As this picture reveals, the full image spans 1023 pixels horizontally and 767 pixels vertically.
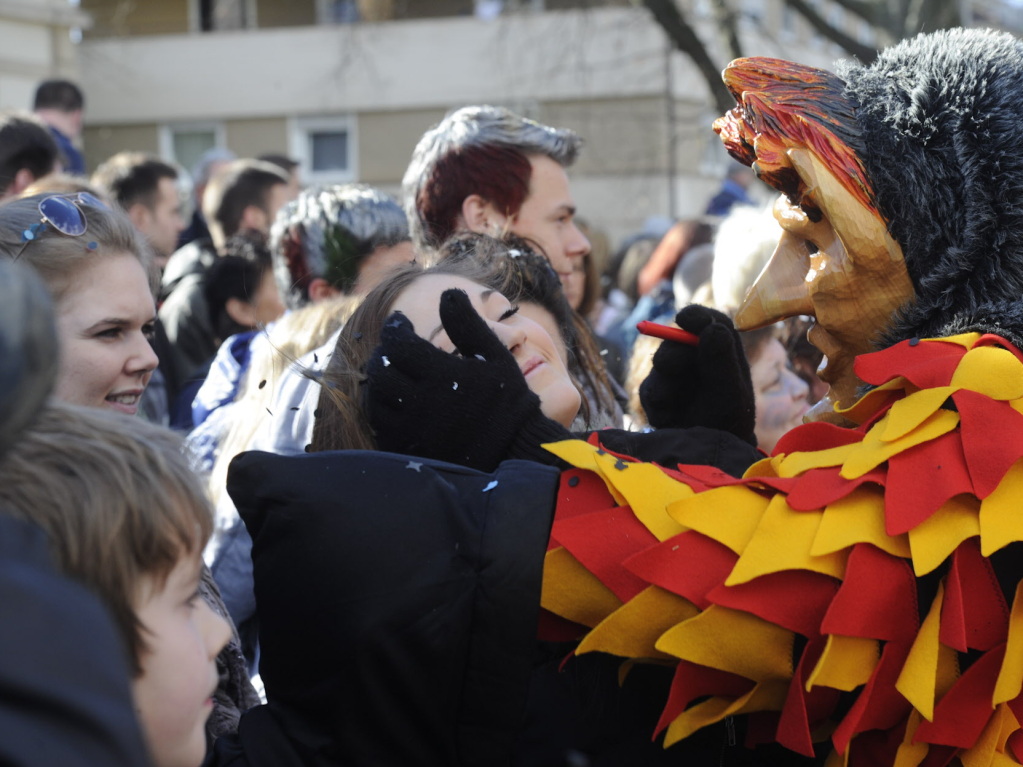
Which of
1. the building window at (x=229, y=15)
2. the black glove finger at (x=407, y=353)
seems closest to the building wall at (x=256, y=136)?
the building window at (x=229, y=15)

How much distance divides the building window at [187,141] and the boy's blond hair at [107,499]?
1665cm

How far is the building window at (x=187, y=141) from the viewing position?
55.1 feet

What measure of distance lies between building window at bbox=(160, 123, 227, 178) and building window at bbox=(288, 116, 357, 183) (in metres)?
1.42

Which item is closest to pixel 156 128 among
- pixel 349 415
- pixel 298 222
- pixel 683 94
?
pixel 683 94

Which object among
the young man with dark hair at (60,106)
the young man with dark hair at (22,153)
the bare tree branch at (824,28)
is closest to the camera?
the young man with dark hair at (22,153)

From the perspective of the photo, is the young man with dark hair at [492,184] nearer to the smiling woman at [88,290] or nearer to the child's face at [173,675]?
the smiling woman at [88,290]

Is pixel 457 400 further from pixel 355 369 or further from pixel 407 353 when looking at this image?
pixel 355 369

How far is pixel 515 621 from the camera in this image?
1297mm

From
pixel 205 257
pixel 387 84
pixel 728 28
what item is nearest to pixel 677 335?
pixel 205 257

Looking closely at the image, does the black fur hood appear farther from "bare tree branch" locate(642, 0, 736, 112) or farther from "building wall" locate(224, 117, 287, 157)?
"building wall" locate(224, 117, 287, 157)

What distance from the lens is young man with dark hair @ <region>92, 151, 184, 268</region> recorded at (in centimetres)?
505

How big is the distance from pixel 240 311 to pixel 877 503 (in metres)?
3.04

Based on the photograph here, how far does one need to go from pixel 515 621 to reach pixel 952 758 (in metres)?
0.58

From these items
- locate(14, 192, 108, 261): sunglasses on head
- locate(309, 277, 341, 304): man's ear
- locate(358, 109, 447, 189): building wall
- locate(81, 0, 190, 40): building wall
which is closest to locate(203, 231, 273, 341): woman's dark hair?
locate(309, 277, 341, 304): man's ear
